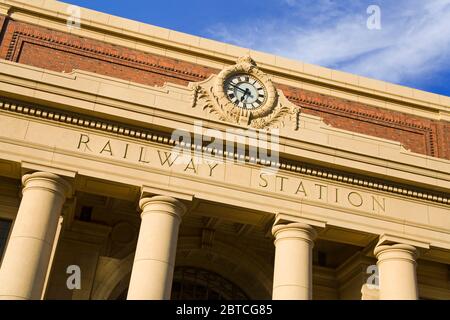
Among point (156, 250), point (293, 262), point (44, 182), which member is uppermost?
point (44, 182)

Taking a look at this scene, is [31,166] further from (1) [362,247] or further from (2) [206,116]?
(1) [362,247]

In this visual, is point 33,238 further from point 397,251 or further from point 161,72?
point 397,251

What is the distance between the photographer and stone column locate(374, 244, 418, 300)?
792 inches

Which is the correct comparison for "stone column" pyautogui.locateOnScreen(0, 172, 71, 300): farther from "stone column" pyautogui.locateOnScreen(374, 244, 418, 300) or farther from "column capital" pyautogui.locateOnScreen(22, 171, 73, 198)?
"stone column" pyautogui.locateOnScreen(374, 244, 418, 300)

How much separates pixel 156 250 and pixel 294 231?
14.6 ft

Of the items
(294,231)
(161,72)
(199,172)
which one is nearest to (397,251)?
(294,231)

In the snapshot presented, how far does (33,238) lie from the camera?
696 inches

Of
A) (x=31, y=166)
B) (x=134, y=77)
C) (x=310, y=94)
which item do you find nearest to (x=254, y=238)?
(x=310, y=94)

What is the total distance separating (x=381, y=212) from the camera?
21328mm

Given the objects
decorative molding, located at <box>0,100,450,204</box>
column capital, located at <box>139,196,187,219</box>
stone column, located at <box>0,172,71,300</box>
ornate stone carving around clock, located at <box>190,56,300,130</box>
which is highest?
ornate stone carving around clock, located at <box>190,56,300,130</box>

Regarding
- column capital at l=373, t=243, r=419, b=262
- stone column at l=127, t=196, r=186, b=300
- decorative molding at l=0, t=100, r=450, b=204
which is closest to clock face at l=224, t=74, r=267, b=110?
decorative molding at l=0, t=100, r=450, b=204

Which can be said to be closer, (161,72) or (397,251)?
(397,251)

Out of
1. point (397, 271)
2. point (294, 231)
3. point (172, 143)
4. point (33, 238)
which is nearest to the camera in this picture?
point (33, 238)

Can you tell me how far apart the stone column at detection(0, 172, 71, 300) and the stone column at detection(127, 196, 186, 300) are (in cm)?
243
